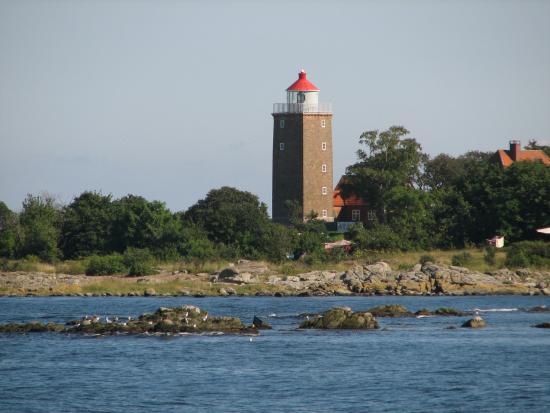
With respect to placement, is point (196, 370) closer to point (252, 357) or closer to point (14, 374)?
point (252, 357)

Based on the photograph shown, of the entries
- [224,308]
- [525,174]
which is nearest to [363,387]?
[224,308]

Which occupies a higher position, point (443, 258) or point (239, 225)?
point (239, 225)

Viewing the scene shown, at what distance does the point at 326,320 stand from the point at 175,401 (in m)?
13.1

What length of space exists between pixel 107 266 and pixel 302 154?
2350 centimetres

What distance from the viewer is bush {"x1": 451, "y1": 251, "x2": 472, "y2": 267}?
2382 inches

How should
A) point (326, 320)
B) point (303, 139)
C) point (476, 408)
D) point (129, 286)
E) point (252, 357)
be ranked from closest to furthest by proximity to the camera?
1. point (476, 408)
2. point (252, 357)
3. point (326, 320)
4. point (129, 286)
5. point (303, 139)

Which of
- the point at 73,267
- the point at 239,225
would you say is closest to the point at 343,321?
the point at 73,267

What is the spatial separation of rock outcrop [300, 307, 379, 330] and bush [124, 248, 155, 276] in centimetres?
2351

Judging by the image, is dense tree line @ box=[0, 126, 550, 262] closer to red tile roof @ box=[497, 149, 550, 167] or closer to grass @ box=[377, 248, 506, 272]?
grass @ box=[377, 248, 506, 272]

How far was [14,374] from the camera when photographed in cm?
3058

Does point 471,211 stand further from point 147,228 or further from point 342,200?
point 342,200

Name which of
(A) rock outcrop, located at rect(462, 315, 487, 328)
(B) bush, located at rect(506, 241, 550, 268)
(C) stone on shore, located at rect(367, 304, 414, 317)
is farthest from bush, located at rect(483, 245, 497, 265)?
(A) rock outcrop, located at rect(462, 315, 487, 328)

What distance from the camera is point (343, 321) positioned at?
39.1m

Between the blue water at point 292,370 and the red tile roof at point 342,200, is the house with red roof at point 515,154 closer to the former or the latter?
the red tile roof at point 342,200
